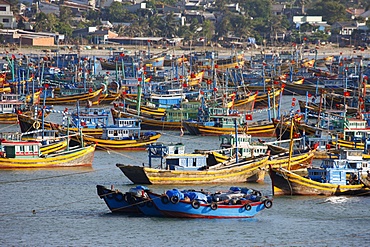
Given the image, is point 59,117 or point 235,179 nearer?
point 235,179

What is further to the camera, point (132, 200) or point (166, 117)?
point (166, 117)

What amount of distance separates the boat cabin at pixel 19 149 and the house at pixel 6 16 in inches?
4442

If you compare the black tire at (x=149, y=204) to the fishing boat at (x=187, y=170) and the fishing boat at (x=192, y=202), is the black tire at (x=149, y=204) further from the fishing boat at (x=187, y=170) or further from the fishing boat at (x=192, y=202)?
the fishing boat at (x=187, y=170)

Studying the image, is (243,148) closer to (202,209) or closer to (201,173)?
(201,173)

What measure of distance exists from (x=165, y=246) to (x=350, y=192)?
39.8 ft

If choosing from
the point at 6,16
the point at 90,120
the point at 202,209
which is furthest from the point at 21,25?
the point at 202,209

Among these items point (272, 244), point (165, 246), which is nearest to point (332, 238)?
point (272, 244)

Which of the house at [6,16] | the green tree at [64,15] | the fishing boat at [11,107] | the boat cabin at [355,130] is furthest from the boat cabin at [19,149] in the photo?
the green tree at [64,15]

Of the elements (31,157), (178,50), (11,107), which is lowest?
(178,50)

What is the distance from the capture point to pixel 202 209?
1806 inches

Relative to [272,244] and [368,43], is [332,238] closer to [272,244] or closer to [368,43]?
[272,244]

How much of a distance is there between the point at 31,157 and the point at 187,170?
31.5ft

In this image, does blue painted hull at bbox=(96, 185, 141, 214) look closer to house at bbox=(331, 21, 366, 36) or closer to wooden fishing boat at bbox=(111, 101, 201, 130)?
wooden fishing boat at bbox=(111, 101, 201, 130)

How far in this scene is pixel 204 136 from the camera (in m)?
75.1
